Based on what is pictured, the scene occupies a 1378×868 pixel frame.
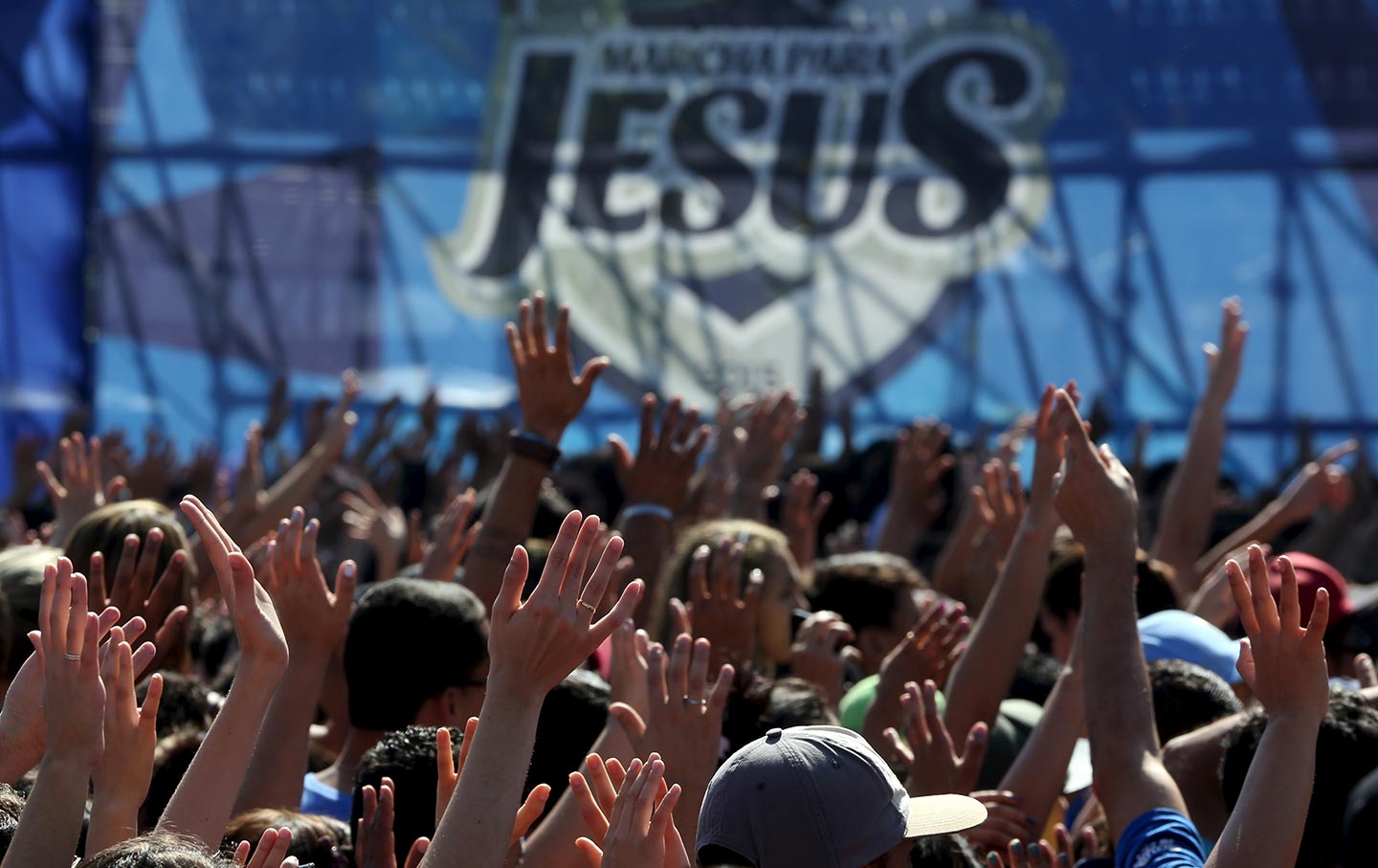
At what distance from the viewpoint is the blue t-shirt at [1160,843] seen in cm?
212

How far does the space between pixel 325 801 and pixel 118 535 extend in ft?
2.33

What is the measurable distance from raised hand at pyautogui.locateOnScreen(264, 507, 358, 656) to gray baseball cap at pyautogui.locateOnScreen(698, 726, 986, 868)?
1.00 meters

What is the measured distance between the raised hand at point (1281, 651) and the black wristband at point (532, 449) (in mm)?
1731

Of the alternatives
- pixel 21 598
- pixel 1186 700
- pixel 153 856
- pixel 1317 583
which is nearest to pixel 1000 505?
pixel 1317 583

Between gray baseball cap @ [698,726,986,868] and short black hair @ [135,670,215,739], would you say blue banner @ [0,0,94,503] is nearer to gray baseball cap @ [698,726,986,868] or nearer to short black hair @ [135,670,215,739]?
short black hair @ [135,670,215,739]

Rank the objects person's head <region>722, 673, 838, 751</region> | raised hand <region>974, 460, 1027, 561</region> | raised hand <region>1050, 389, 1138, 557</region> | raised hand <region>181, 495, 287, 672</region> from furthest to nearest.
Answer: raised hand <region>974, 460, 1027, 561</region>
person's head <region>722, 673, 838, 751</region>
raised hand <region>1050, 389, 1138, 557</region>
raised hand <region>181, 495, 287, 672</region>

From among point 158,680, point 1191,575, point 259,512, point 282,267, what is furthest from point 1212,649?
point 282,267

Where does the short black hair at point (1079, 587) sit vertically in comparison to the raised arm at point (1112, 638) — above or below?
below

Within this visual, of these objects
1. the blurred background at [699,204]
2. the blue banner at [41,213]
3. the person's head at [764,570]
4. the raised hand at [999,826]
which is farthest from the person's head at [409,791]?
the blue banner at [41,213]

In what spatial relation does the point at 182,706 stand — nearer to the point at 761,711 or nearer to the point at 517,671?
the point at 761,711

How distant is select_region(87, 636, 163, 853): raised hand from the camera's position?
1992mm

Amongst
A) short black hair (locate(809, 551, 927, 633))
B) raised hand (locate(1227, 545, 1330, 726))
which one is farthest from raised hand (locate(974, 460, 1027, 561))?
raised hand (locate(1227, 545, 1330, 726))

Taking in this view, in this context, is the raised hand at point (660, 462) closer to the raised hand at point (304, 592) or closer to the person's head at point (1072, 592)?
the person's head at point (1072, 592)

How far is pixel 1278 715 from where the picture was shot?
6.67 feet
